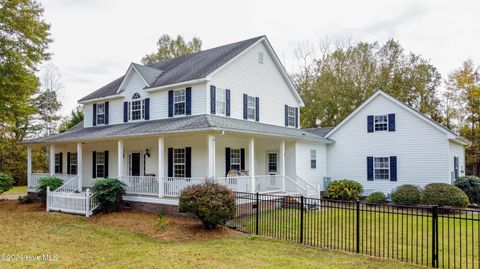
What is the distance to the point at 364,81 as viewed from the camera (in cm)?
3528

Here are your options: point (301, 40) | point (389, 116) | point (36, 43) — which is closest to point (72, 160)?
point (36, 43)

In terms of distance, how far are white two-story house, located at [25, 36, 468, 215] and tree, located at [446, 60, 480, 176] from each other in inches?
463

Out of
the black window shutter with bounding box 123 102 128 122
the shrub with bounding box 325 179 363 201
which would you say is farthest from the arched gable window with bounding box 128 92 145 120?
the shrub with bounding box 325 179 363 201

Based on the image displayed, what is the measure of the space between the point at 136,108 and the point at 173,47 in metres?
24.8

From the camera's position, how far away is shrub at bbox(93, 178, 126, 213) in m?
14.7

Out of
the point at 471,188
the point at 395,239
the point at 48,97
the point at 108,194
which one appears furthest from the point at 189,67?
the point at 48,97

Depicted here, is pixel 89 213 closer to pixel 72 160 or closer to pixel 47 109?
pixel 72 160

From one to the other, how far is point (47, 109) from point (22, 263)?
34294 millimetres

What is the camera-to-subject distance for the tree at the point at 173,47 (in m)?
42.0

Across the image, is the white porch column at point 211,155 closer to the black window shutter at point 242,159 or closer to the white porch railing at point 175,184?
the white porch railing at point 175,184

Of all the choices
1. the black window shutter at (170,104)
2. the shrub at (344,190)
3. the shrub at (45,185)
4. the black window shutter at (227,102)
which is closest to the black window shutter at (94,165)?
the shrub at (45,185)

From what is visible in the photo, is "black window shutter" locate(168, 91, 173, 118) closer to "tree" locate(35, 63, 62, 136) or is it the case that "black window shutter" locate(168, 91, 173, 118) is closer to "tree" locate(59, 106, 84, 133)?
"tree" locate(59, 106, 84, 133)

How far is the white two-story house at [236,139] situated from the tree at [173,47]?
20031mm

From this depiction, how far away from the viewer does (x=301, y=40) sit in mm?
39531
